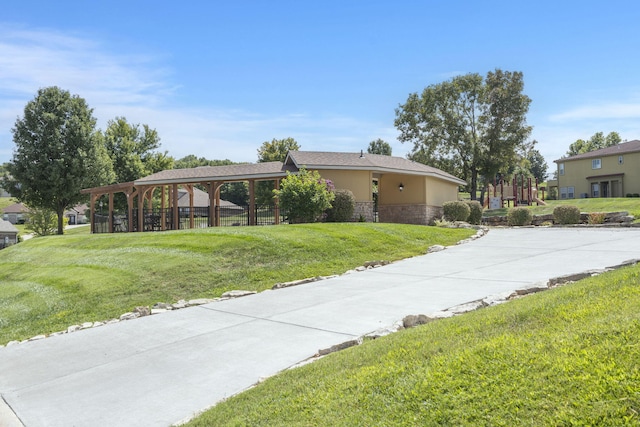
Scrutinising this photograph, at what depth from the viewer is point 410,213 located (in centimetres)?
2622

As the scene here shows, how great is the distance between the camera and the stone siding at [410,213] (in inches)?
1017

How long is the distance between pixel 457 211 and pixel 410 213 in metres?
2.84

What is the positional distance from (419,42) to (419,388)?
549 inches

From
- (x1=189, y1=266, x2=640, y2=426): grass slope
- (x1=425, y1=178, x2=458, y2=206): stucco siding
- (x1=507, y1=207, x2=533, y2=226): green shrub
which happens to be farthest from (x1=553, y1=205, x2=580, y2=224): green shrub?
(x1=189, y1=266, x2=640, y2=426): grass slope

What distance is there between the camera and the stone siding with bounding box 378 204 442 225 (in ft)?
84.7

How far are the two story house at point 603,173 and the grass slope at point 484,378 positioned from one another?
43.4 meters

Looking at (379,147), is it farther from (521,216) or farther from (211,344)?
(211,344)

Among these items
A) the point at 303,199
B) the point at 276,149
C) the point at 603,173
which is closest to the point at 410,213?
the point at 303,199

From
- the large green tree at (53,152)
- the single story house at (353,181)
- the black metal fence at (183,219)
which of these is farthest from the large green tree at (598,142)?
the large green tree at (53,152)

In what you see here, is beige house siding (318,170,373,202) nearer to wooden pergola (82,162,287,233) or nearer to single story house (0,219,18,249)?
wooden pergola (82,162,287,233)

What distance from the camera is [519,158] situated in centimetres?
3834

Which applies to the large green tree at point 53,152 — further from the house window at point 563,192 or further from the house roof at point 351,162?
the house window at point 563,192

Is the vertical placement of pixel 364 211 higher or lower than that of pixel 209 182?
lower

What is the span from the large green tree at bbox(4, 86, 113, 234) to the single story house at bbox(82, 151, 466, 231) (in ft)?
15.3
